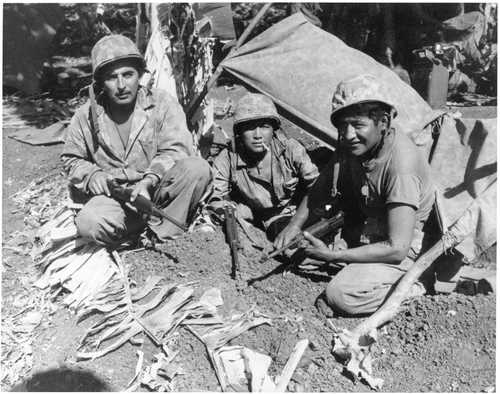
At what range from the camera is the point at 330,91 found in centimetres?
550

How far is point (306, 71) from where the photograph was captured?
5691mm

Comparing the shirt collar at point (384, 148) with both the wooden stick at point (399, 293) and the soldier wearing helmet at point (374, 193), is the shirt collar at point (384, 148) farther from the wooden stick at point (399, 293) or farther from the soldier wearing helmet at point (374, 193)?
the wooden stick at point (399, 293)

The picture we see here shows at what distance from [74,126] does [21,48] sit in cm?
540

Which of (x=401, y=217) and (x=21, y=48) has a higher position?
(x=21, y=48)

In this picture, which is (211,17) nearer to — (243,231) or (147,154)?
(147,154)

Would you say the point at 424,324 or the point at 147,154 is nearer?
the point at 424,324

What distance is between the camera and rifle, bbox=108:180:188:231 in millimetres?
4527

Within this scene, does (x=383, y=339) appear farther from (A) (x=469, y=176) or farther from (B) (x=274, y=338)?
(A) (x=469, y=176)

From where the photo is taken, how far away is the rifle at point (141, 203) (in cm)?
453

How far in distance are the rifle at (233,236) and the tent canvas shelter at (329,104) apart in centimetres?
131

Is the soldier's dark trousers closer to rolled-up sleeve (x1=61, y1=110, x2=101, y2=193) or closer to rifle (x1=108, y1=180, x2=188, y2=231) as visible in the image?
rifle (x1=108, y1=180, x2=188, y2=231)

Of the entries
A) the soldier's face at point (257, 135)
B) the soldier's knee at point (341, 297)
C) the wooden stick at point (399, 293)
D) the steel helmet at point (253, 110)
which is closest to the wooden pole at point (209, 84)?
the steel helmet at point (253, 110)

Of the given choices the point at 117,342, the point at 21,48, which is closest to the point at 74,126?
the point at 117,342

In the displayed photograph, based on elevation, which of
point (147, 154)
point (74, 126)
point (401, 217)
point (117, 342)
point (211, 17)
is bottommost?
point (117, 342)
